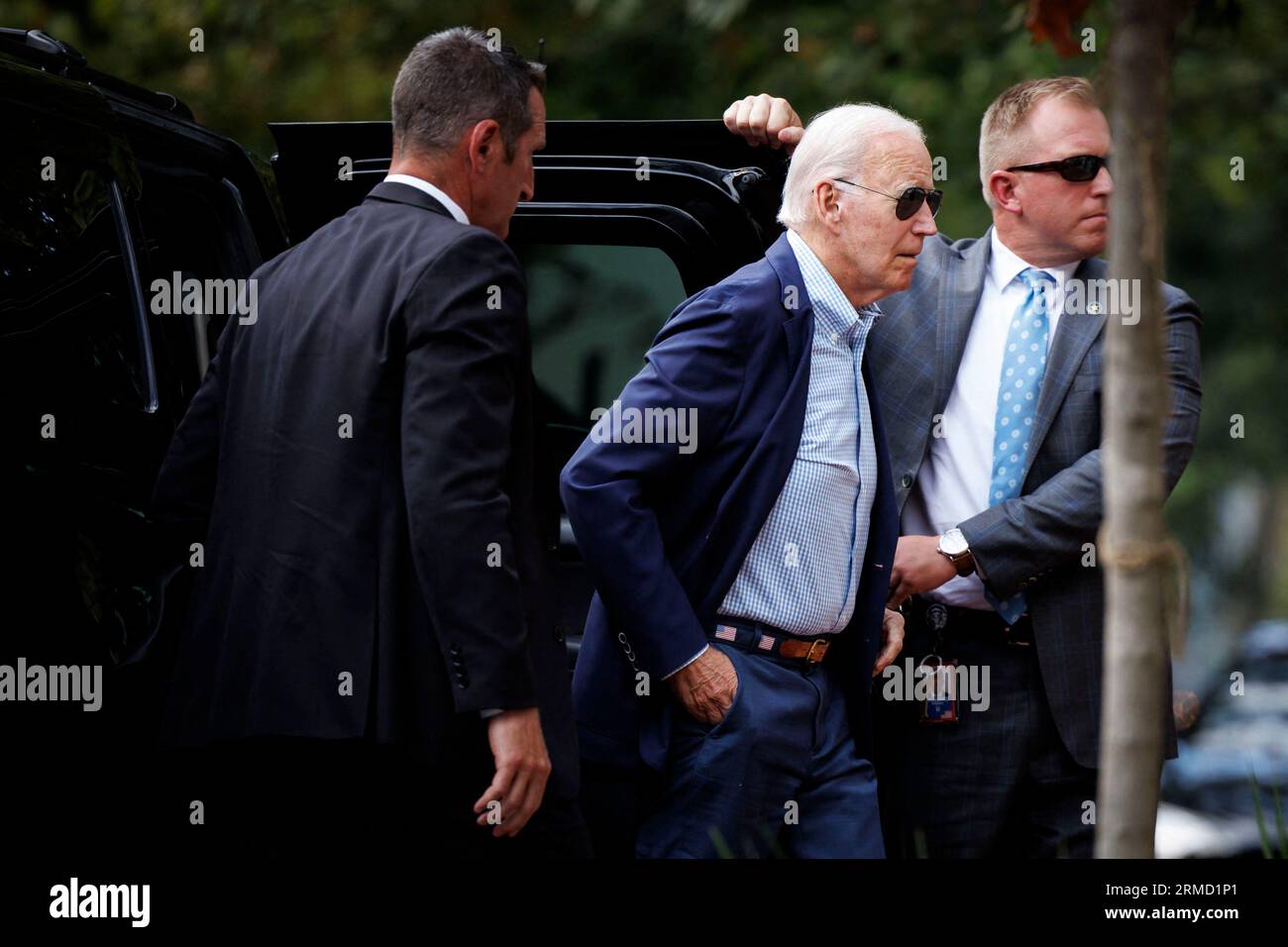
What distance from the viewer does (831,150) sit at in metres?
3.90

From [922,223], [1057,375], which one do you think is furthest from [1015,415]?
[922,223]

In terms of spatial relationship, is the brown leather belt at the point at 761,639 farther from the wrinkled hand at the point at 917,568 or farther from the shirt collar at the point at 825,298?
the shirt collar at the point at 825,298

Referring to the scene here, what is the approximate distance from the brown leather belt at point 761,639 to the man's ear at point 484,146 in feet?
3.33

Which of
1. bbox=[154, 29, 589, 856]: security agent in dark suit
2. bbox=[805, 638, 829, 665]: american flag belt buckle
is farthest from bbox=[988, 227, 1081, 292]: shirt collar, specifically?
bbox=[154, 29, 589, 856]: security agent in dark suit

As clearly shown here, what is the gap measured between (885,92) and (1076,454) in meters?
7.14

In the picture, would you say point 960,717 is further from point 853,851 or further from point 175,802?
point 175,802

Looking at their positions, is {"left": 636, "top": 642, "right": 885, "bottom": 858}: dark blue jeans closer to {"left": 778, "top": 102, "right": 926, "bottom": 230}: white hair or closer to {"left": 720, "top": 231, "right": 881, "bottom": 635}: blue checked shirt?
{"left": 720, "top": 231, "right": 881, "bottom": 635}: blue checked shirt

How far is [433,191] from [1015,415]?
1.45m

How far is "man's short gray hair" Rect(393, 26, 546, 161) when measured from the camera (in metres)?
3.38

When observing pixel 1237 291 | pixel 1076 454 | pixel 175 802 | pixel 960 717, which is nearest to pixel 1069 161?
pixel 1076 454

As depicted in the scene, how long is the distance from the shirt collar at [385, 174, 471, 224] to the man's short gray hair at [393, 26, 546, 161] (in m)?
0.05

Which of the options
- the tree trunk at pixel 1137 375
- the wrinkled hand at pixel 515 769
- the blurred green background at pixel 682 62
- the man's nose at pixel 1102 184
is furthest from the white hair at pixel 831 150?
the blurred green background at pixel 682 62

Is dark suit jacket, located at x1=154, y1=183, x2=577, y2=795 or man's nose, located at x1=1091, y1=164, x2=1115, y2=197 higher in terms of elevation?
man's nose, located at x1=1091, y1=164, x2=1115, y2=197

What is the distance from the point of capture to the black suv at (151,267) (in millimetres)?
3387
